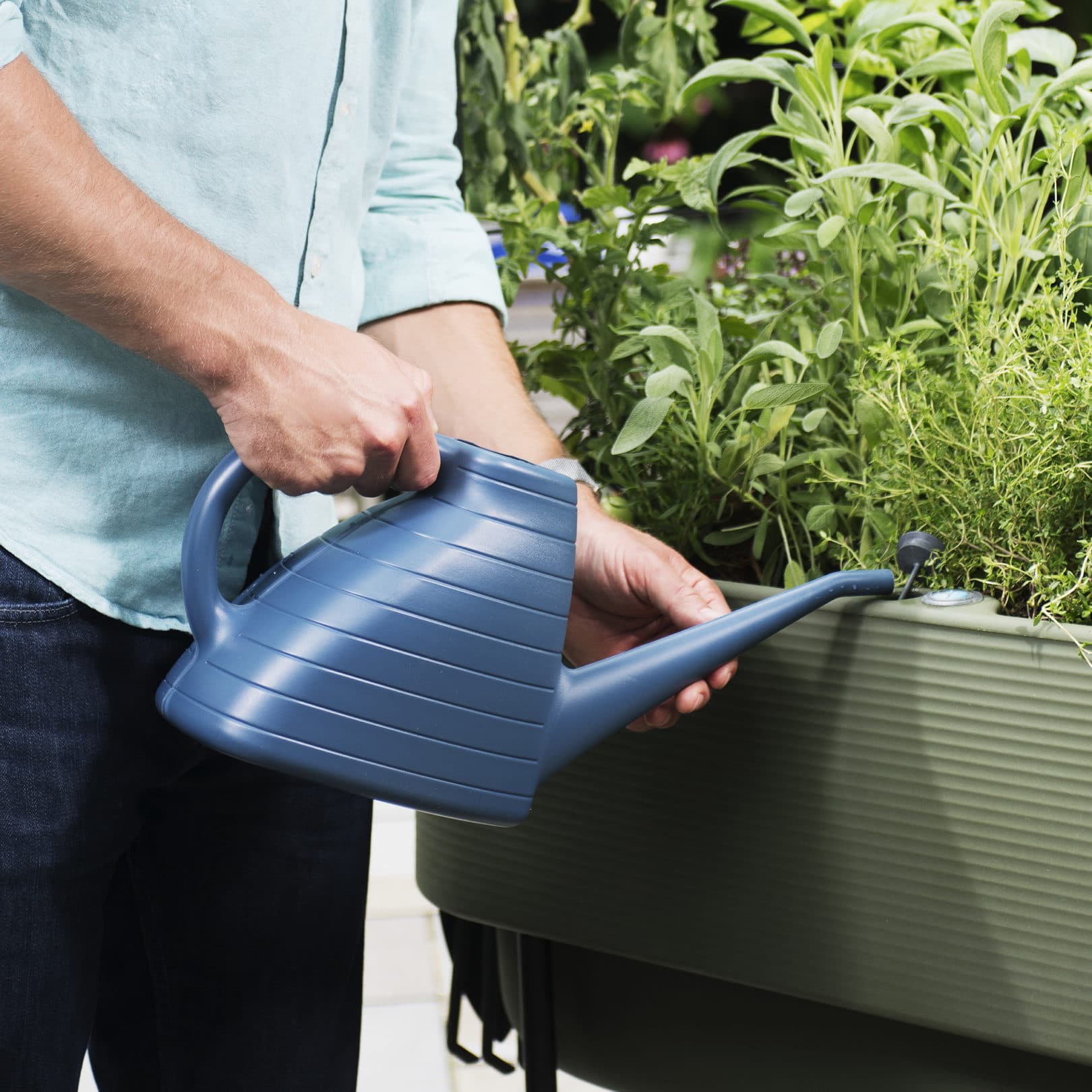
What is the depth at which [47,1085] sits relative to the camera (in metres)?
0.67

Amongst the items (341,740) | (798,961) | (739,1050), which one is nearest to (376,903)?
(739,1050)

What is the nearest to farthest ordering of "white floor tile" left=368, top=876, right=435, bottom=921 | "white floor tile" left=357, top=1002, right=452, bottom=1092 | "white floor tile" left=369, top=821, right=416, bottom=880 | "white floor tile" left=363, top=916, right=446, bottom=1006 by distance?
"white floor tile" left=357, top=1002, right=452, bottom=1092 < "white floor tile" left=363, top=916, right=446, bottom=1006 < "white floor tile" left=368, top=876, right=435, bottom=921 < "white floor tile" left=369, top=821, right=416, bottom=880

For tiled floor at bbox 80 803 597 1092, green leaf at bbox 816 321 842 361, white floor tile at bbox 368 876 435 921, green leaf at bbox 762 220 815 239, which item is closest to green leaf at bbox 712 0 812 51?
green leaf at bbox 762 220 815 239

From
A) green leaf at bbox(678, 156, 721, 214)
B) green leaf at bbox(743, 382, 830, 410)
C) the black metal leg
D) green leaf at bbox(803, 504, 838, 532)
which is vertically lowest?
the black metal leg

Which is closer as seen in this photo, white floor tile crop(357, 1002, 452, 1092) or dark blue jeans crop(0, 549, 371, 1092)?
dark blue jeans crop(0, 549, 371, 1092)

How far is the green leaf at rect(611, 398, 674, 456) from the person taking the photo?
0.77 meters

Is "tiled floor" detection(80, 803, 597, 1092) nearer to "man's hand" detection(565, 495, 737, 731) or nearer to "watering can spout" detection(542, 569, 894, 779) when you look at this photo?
"man's hand" detection(565, 495, 737, 731)

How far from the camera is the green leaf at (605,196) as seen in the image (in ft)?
3.22

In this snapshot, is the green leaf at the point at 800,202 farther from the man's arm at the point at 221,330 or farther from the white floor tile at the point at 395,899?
the white floor tile at the point at 395,899

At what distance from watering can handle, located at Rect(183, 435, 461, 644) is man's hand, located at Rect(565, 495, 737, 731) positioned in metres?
0.23

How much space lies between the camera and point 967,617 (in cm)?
64

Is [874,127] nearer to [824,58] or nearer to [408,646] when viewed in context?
[824,58]

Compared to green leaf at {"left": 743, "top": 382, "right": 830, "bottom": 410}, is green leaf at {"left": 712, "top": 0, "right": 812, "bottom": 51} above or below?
above

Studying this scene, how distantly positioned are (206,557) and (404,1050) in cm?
110
